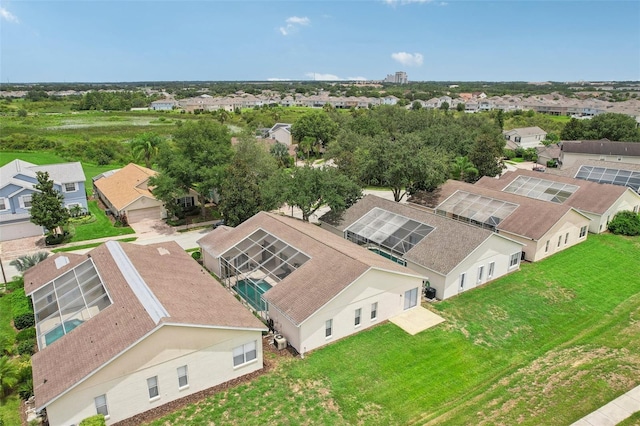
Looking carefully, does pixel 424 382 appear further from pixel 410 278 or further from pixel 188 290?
pixel 188 290

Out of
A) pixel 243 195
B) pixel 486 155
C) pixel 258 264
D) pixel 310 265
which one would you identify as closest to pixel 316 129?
pixel 486 155

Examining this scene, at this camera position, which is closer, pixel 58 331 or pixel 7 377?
pixel 7 377

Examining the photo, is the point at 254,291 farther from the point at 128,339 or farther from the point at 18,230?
the point at 18,230

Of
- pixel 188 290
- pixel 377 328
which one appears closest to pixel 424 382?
pixel 377 328

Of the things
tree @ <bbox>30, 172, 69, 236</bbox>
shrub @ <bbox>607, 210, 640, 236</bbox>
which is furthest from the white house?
shrub @ <bbox>607, 210, 640, 236</bbox>

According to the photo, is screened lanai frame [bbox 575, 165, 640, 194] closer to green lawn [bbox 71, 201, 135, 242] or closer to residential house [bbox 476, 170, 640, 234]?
residential house [bbox 476, 170, 640, 234]

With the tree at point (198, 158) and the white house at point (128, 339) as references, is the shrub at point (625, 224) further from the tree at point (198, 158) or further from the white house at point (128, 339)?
the tree at point (198, 158)
